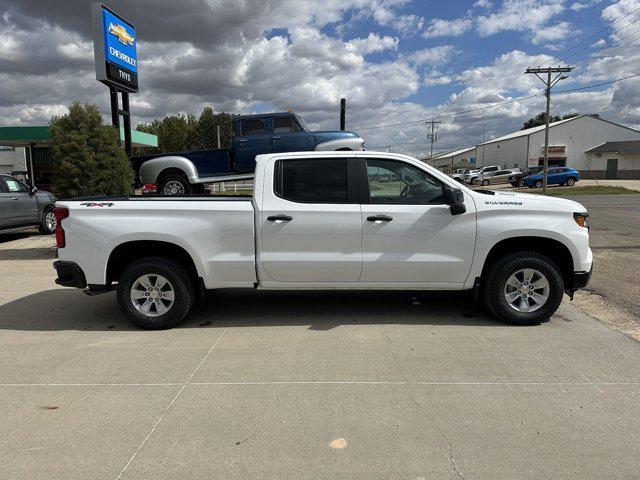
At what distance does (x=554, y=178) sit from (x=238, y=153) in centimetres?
3654

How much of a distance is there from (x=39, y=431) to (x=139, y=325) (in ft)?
6.92

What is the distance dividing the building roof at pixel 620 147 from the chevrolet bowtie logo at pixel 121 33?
65670 millimetres

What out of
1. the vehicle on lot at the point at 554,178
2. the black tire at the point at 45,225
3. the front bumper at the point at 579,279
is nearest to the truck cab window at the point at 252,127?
the black tire at the point at 45,225

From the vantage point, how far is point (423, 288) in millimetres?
5289

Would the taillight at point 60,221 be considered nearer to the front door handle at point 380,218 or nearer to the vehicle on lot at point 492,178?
the front door handle at point 380,218

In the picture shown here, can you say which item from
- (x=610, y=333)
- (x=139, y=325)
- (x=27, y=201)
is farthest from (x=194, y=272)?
(x=27, y=201)

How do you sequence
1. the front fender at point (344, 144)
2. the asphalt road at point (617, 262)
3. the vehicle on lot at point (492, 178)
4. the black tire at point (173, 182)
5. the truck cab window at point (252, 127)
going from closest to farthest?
the asphalt road at point (617, 262) < the front fender at point (344, 144) < the black tire at point (173, 182) < the truck cab window at point (252, 127) < the vehicle on lot at point (492, 178)

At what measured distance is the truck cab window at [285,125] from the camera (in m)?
11.7

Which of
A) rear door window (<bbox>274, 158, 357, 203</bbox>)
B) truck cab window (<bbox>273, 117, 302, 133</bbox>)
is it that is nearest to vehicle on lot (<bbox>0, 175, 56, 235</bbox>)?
truck cab window (<bbox>273, 117, 302, 133</bbox>)

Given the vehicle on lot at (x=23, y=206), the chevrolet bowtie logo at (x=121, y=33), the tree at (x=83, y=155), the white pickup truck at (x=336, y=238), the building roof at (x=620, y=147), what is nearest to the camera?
the white pickup truck at (x=336, y=238)

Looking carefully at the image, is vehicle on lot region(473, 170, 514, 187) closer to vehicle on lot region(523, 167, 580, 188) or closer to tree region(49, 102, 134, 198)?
vehicle on lot region(523, 167, 580, 188)

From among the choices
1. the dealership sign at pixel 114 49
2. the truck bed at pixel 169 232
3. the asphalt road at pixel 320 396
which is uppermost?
the dealership sign at pixel 114 49

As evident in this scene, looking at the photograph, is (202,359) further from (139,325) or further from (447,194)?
(447,194)

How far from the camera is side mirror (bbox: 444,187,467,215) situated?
16.3ft
